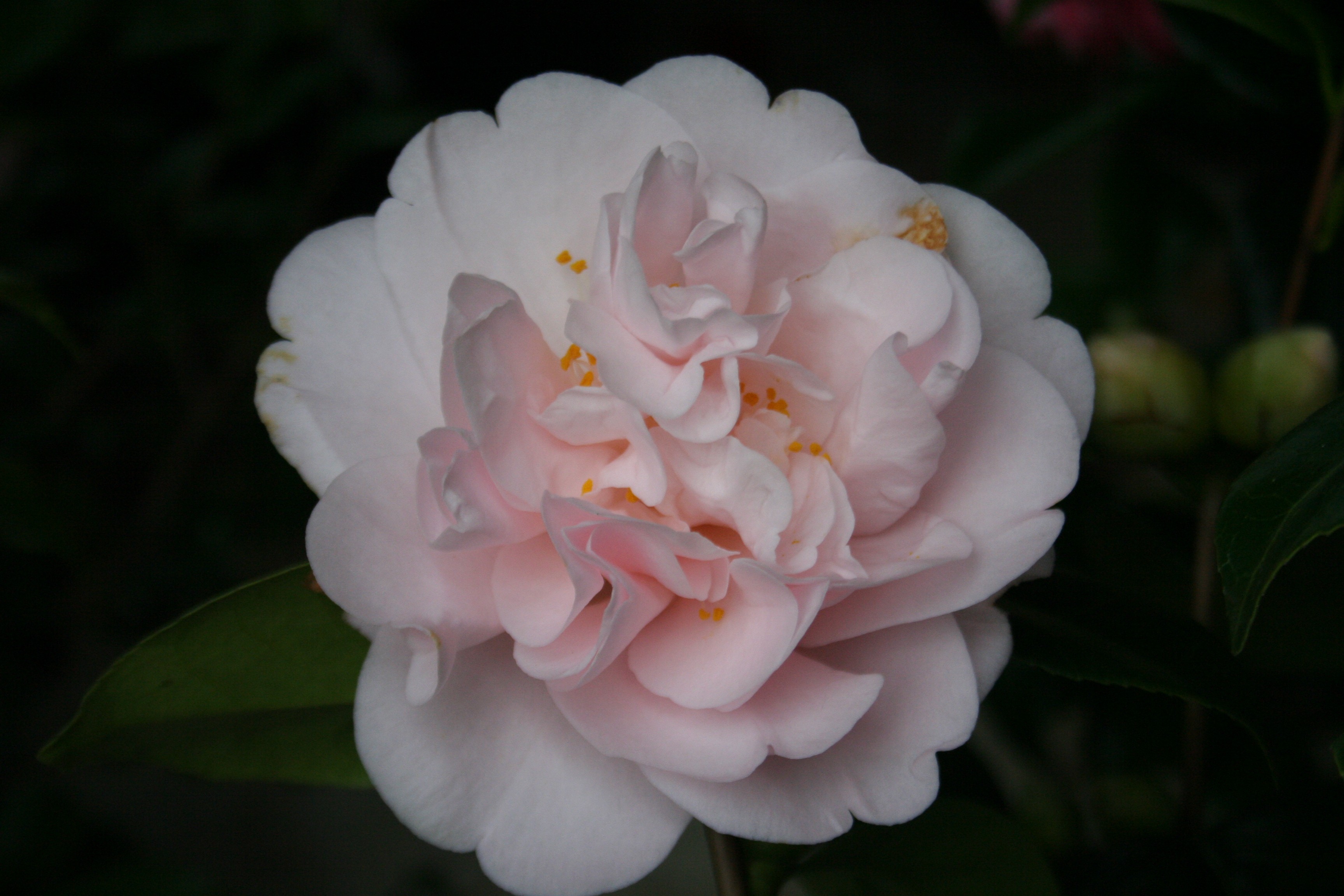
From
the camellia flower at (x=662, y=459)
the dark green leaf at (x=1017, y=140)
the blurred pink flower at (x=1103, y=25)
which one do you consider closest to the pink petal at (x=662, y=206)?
the camellia flower at (x=662, y=459)

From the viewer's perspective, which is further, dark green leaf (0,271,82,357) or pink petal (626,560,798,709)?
dark green leaf (0,271,82,357)

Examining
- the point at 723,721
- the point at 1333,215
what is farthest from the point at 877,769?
the point at 1333,215

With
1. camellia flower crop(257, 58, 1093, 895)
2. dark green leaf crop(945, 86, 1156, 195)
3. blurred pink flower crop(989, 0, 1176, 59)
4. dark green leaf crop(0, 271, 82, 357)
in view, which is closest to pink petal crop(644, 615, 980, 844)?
camellia flower crop(257, 58, 1093, 895)

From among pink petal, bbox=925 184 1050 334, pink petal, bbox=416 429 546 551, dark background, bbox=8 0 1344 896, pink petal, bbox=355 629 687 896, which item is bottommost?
dark background, bbox=8 0 1344 896

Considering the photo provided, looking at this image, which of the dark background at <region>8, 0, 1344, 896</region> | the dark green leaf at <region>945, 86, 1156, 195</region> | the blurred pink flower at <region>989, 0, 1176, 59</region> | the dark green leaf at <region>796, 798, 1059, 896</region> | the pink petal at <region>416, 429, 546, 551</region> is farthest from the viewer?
the blurred pink flower at <region>989, 0, 1176, 59</region>

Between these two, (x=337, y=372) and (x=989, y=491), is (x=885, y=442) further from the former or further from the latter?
(x=337, y=372)

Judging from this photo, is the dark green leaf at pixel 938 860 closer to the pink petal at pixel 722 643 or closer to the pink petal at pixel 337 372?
the pink petal at pixel 722 643

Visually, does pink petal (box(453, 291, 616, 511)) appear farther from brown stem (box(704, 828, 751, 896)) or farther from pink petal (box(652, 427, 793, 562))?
brown stem (box(704, 828, 751, 896))
